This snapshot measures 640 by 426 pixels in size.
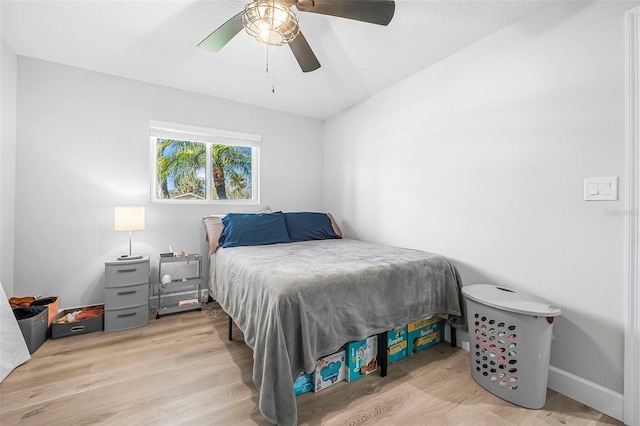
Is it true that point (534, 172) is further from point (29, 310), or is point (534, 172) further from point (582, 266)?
point (29, 310)

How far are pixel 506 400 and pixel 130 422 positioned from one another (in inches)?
82.4

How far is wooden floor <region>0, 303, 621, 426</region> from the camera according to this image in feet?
4.57

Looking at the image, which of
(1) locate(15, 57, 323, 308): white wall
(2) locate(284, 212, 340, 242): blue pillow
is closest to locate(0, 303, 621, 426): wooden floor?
(1) locate(15, 57, 323, 308): white wall

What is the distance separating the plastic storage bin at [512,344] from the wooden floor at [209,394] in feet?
0.28

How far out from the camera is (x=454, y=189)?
7.44 ft

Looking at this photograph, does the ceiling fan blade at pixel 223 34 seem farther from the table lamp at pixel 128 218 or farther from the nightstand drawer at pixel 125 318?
the nightstand drawer at pixel 125 318

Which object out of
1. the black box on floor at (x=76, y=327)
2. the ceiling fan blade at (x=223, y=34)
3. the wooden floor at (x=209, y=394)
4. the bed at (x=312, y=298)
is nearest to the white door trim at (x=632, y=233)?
the wooden floor at (x=209, y=394)

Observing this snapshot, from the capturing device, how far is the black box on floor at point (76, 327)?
7.25 feet

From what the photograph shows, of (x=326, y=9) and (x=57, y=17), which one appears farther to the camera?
(x=57, y=17)

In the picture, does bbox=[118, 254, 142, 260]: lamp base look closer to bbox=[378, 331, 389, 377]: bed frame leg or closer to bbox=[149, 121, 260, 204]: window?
bbox=[149, 121, 260, 204]: window

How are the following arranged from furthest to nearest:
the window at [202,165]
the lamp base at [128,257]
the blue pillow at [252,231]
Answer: the window at [202,165]
the blue pillow at [252,231]
the lamp base at [128,257]

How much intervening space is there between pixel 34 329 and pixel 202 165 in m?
2.09

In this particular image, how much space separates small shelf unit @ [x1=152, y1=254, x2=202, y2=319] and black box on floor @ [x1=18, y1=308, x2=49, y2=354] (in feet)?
2.64

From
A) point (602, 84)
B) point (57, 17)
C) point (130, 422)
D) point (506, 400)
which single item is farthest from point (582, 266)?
point (57, 17)
